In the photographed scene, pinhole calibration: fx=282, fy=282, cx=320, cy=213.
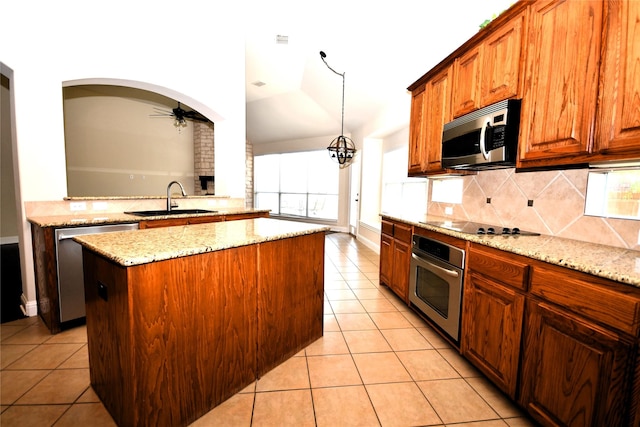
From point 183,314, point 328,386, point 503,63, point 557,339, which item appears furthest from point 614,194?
point 183,314

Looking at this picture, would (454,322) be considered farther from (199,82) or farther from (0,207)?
(0,207)

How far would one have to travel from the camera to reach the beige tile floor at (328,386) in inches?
59.7

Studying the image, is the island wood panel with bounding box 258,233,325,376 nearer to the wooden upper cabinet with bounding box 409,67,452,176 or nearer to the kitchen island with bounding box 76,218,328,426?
the kitchen island with bounding box 76,218,328,426

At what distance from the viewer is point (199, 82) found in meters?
3.88

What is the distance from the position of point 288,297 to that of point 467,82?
7.39ft

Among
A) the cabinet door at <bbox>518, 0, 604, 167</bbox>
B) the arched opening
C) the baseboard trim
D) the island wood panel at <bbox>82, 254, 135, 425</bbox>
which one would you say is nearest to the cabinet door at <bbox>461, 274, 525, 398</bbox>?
the cabinet door at <bbox>518, 0, 604, 167</bbox>

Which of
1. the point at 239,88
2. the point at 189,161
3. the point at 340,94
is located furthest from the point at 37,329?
the point at 189,161

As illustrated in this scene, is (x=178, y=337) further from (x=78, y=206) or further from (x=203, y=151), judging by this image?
(x=203, y=151)

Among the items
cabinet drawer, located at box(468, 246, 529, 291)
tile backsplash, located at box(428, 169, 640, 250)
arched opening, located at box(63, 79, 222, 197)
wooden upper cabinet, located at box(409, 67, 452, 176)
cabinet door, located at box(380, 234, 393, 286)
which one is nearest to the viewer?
cabinet drawer, located at box(468, 246, 529, 291)

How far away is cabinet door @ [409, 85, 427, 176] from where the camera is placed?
3047 millimetres

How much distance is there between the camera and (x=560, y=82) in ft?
5.19

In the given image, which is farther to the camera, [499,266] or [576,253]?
[499,266]

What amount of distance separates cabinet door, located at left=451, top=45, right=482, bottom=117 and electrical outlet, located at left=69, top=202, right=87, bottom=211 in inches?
147

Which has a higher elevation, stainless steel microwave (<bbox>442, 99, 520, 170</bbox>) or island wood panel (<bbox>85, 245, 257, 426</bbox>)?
stainless steel microwave (<bbox>442, 99, 520, 170</bbox>)
